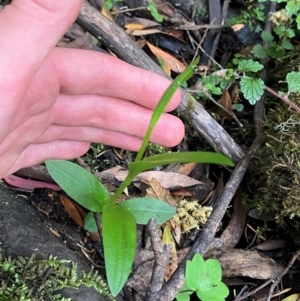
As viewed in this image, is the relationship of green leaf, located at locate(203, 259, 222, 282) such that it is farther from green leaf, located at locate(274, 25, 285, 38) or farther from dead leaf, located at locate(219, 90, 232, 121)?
green leaf, located at locate(274, 25, 285, 38)

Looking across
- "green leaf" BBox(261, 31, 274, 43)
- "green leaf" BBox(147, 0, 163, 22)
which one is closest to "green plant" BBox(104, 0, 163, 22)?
"green leaf" BBox(147, 0, 163, 22)

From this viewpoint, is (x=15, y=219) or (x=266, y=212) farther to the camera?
(x=266, y=212)

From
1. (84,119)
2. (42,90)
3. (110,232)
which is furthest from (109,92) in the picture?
(110,232)

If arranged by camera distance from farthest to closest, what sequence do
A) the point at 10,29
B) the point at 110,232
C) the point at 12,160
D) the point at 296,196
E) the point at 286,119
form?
the point at 286,119 < the point at 296,196 < the point at 12,160 < the point at 110,232 < the point at 10,29

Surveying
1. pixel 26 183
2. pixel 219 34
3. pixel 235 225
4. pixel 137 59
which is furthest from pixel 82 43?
pixel 235 225

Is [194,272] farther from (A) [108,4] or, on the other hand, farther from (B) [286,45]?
(A) [108,4]

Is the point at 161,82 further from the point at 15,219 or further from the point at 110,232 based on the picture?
the point at 15,219
